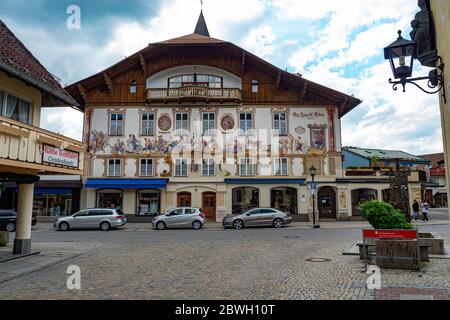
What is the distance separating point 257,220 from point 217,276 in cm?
1568

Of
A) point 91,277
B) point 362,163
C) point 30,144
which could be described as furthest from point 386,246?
point 362,163

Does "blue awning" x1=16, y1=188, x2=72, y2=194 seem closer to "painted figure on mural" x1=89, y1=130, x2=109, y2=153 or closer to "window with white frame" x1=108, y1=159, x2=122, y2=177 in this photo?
"window with white frame" x1=108, y1=159, x2=122, y2=177

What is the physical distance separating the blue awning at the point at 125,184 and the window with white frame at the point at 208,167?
316cm

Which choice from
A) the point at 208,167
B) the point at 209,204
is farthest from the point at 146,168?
the point at 209,204

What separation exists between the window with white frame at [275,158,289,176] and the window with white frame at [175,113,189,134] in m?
7.86

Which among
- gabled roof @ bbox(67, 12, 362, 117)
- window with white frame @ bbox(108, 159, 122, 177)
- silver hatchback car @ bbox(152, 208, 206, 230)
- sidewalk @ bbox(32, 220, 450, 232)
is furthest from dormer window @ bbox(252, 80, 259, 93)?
window with white frame @ bbox(108, 159, 122, 177)

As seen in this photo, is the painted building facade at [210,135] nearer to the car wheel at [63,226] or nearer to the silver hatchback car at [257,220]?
the silver hatchback car at [257,220]

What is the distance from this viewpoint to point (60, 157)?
1190cm

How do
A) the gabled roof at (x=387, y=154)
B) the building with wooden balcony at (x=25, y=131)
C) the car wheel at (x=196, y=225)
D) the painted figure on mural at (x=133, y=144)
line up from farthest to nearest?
the gabled roof at (x=387, y=154) → the painted figure on mural at (x=133, y=144) → the car wheel at (x=196, y=225) → the building with wooden balcony at (x=25, y=131)

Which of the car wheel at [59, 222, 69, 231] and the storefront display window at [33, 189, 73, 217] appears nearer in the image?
the car wheel at [59, 222, 69, 231]

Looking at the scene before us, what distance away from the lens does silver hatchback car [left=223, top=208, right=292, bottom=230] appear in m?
24.4

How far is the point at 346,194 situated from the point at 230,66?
14.1 metres

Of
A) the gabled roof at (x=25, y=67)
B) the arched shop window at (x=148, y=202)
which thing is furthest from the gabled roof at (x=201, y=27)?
the gabled roof at (x=25, y=67)

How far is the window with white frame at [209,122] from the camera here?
30.4m
